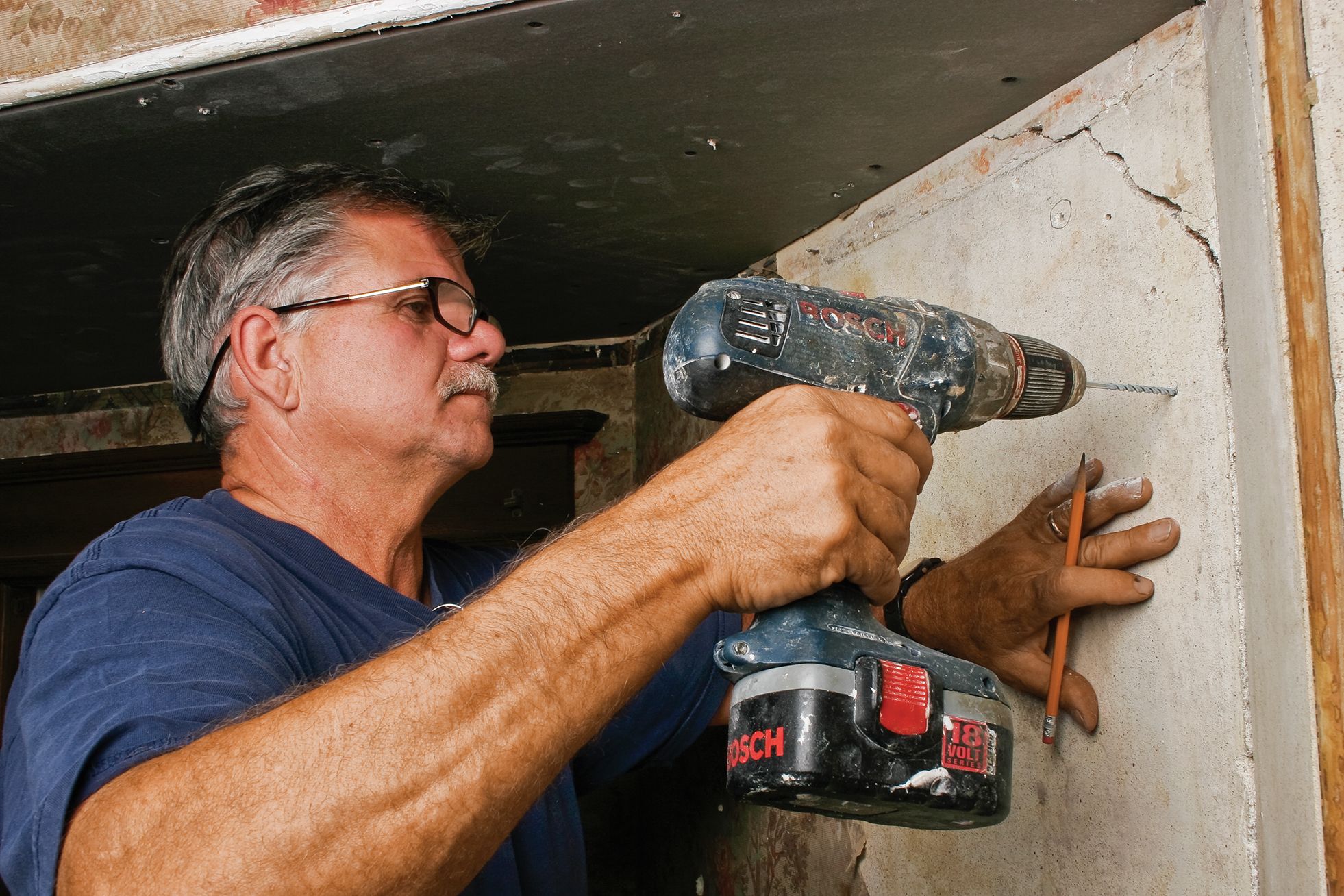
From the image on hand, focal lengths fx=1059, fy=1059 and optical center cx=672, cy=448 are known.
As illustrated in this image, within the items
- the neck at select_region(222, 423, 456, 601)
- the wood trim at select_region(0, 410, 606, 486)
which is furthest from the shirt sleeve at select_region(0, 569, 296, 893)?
the wood trim at select_region(0, 410, 606, 486)

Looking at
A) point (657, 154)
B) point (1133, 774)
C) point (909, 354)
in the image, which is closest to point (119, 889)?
point (909, 354)

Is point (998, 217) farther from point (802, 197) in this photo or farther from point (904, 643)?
point (904, 643)

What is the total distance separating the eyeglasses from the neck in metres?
0.12

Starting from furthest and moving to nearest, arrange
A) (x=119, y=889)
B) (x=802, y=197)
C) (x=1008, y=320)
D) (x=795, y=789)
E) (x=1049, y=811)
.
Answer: (x=802, y=197) < (x=1008, y=320) < (x=1049, y=811) < (x=795, y=789) < (x=119, y=889)

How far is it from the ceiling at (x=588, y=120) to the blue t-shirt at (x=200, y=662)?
526 millimetres

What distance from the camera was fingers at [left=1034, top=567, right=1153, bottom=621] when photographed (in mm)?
1205

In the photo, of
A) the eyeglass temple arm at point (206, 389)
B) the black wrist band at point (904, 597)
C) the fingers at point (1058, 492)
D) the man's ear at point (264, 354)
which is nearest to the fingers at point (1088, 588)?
the fingers at point (1058, 492)

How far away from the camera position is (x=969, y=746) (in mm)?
1107

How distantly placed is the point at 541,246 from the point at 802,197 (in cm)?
51

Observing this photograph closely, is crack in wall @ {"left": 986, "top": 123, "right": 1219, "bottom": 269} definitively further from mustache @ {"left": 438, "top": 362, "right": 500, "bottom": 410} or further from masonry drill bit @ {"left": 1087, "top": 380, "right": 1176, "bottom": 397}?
mustache @ {"left": 438, "top": 362, "right": 500, "bottom": 410}

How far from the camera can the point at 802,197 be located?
180 centimetres

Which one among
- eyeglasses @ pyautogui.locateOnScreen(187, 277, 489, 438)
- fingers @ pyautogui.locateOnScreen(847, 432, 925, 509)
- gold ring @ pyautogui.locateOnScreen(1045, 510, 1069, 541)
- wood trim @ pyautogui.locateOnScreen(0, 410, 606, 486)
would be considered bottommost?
gold ring @ pyautogui.locateOnScreen(1045, 510, 1069, 541)

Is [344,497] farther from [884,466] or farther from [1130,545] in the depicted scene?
[1130,545]

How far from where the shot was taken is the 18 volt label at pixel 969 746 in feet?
3.58
